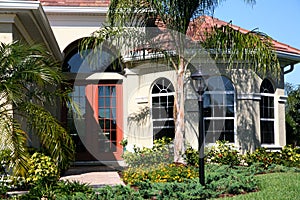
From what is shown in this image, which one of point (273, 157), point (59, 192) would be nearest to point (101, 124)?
point (273, 157)

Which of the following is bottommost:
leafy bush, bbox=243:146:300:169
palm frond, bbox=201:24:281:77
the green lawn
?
the green lawn

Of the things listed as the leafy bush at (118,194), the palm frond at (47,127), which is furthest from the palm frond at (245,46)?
the palm frond at (47,127)

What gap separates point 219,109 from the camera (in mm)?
13930

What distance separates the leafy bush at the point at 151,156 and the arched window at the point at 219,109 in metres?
1.51

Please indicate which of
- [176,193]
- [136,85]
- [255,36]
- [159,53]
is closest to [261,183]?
[176,193]

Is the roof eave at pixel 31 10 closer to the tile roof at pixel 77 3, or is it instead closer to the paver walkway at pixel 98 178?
the paver walkway at pixel 98 178

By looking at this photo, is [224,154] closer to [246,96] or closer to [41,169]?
[246,96]

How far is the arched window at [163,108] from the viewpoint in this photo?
14070mm

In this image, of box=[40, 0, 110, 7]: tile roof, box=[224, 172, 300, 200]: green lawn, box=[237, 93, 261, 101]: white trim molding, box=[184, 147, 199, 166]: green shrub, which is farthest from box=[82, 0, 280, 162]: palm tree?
box=[40, 0, 110, 7]: tile roof

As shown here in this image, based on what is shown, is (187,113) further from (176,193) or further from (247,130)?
(176,193)

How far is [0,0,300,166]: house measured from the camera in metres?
13.9

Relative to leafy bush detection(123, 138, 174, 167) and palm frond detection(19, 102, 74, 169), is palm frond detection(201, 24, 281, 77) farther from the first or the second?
palm frond detection(19, 102, 74, 169)

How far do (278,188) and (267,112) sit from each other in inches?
233

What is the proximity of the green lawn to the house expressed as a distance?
3.36m
